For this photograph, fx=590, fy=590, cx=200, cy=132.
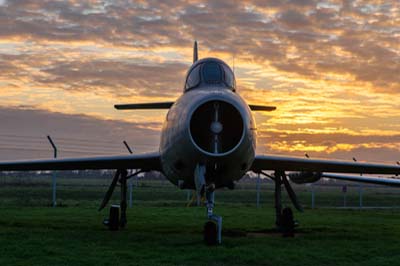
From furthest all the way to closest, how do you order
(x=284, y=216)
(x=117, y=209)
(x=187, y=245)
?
(x=117, y=209), (x=284, y=216), (x=187, y=245)

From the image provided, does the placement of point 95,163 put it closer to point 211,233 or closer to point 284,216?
point 284,216

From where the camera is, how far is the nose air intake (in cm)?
1126

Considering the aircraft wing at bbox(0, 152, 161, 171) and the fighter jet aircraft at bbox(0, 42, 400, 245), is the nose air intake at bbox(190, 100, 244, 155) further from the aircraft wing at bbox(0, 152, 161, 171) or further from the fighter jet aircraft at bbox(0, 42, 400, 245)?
the aircraft wing at bbox(0, 152, 161, 171)

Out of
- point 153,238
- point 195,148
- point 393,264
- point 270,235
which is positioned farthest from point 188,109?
point 270,235

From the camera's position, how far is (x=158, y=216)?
71.2 feet

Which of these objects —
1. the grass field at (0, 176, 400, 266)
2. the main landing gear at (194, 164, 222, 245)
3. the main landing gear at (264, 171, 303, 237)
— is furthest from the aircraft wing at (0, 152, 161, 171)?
the main landing gear at (264, 171, 303, 237)

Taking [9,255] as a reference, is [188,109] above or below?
above

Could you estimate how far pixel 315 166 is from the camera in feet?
54.6

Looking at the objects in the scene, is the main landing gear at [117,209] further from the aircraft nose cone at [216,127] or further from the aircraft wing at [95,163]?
the aircraft nose cone at [216,127]

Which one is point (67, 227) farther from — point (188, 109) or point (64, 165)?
point (188, 109)

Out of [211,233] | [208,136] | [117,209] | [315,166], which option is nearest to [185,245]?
[211,233]

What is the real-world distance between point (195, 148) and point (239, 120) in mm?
1100

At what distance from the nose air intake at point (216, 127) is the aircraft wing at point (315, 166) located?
327 centimetres

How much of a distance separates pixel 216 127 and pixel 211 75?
259 cm
